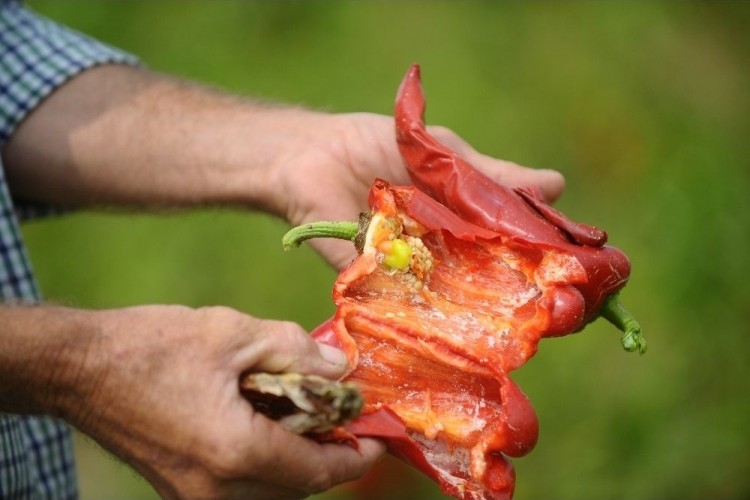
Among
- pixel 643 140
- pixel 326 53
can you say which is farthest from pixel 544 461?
pixel 326 53

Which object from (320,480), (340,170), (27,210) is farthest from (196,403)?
(27,210)

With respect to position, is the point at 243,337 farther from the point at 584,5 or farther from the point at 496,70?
the point at 584,5

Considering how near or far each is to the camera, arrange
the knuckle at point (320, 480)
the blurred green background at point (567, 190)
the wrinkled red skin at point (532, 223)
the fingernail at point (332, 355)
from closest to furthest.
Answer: the knuckle at point (320, 480), the fingernail at point (332, 355), the wrinkled red skin at point (532, 223), the blurred green background at point (567, 190)

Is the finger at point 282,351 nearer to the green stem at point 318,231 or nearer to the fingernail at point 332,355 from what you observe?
the fingernail at point 332,355

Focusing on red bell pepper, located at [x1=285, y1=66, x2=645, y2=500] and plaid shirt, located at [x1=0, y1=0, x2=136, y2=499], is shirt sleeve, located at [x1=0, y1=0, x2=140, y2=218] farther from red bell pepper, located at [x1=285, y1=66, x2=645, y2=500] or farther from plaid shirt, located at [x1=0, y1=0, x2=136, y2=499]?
red bell pepper, located at [x1=285, y1=66, x2=645, y2=500]

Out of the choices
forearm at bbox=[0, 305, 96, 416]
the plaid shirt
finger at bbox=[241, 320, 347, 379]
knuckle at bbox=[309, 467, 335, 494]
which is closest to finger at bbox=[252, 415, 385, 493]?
knuckle at bbox=[309, 467, 335, 494]

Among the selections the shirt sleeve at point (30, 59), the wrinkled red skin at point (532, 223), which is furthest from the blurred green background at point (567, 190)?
the wrinkled red skin at point (532, 223)

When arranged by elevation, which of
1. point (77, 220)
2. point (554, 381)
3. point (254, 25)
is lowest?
point (77, 220)

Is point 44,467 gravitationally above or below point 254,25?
below
